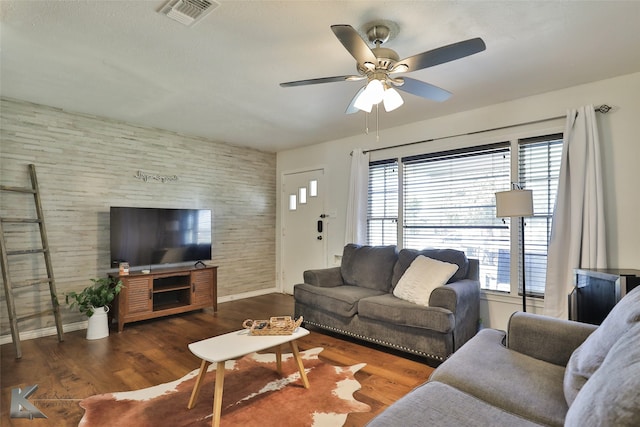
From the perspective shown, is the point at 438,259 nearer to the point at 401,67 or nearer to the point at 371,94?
the point at 371,94

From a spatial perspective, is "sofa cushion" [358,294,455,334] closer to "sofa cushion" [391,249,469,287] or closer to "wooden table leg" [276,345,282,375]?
"sofa cushion" [391,249,469,287]

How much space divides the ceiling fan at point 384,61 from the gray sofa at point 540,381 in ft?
4.72

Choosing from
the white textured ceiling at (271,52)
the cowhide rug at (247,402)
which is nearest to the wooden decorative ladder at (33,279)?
the white textured ceiling at (271,52)

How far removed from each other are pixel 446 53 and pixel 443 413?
1.75m

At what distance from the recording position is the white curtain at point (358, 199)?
14.9 feet

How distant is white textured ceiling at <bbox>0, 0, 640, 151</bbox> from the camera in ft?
6.49

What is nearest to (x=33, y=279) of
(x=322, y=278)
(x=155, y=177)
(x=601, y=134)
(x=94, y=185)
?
(x=94, y=185)

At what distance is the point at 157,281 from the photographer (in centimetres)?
414

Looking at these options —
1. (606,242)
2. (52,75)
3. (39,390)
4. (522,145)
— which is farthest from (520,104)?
(39,390)

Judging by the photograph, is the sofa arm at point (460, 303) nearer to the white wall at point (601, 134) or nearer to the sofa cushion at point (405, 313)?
the sofa cushion at point (405, 313)

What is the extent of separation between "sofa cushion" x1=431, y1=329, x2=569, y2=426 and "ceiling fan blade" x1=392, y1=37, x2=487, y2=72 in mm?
1601

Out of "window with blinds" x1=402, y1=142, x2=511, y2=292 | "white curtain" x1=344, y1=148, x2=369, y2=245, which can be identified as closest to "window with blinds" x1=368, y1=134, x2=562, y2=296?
"window with blinds" x1=402, y1=142, x2=511, y2=292

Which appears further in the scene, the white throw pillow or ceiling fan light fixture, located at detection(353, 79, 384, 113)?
the white throw pillow

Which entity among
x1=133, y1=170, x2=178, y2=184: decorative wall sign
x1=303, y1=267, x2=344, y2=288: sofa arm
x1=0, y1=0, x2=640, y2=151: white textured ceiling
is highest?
x1=0, y1=0, x2=640, y2=151: white textured ceiling
